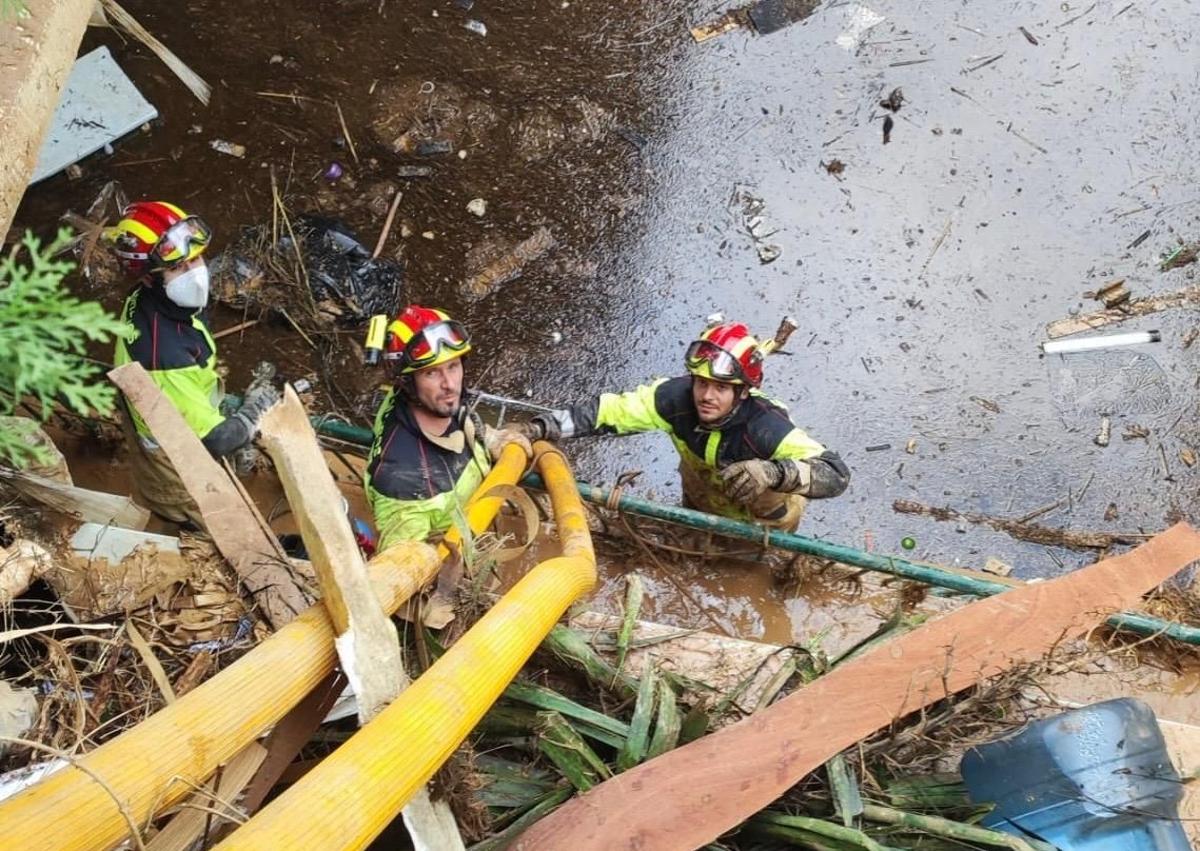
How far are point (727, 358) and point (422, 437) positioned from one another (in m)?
1.53

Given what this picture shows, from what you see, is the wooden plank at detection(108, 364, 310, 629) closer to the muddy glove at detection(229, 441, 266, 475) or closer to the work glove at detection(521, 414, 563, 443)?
the muddy glove at detection(229, 441, 266, 475)

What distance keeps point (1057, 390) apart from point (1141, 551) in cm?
250

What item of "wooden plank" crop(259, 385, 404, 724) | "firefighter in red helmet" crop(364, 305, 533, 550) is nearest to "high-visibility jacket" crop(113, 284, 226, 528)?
"firefighter in red helmet" crop(364, 305, 533, 550)

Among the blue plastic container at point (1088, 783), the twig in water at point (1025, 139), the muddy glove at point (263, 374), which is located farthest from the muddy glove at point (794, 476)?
the twig in water at point (1025, 139)

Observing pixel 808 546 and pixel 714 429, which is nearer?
pixel 808 546

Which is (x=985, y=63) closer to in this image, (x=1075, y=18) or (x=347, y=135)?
(x=1075, y=18)

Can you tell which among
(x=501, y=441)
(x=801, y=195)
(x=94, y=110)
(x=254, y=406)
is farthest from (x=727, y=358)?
(x=94, y=110)

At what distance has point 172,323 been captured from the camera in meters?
4.68

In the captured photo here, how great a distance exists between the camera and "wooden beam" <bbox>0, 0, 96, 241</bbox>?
146 inches

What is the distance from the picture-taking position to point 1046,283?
6719 millimetres

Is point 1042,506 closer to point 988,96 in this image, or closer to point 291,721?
point 988,96

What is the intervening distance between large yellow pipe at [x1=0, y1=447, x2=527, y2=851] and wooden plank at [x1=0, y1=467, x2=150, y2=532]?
1.60 m

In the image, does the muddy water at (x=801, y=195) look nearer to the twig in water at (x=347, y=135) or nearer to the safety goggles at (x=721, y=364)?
the twig in water at (x=347, y=135)

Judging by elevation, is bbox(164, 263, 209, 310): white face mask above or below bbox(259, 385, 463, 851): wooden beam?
below
